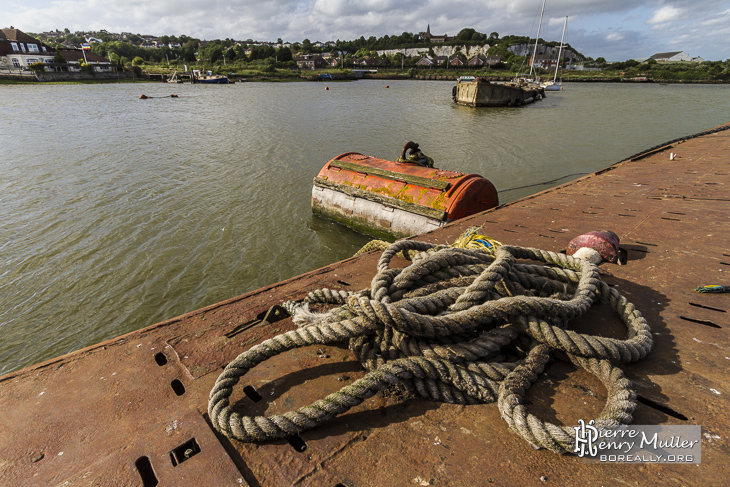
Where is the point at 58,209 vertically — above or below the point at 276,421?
below

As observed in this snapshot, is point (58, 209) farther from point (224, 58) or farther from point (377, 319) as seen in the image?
point (224, 58)

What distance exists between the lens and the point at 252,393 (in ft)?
6.61

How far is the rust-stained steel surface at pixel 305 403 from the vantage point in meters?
1.58

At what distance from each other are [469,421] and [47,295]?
6582 millimetres

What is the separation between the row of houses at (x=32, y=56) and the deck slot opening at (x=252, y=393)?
8295 centimetres

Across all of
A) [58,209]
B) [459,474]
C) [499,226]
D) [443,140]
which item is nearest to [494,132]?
[443,140]

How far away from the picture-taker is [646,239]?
3.96m

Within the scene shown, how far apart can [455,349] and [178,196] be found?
9278 mm

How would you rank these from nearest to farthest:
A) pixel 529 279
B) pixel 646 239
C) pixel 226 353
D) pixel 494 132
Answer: pixel 226 353
pixel 529 279
pixel 646 239
pixel 494 132

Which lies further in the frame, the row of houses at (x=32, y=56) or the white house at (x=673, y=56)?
the white house at (x=673, y=56)

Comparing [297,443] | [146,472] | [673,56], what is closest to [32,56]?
[146,472]

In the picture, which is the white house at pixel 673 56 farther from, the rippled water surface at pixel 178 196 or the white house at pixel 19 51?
the white house at pixel 19 51

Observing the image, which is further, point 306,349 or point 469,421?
point 306,349

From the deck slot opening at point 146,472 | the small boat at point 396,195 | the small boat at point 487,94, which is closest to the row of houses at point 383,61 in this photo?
the small boat at point 487,94
